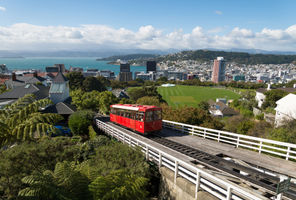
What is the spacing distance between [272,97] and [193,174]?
69.4 meters

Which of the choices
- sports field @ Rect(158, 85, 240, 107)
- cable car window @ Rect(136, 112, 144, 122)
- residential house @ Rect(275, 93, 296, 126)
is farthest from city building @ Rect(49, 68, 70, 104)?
sports field @ Rect(158, 85, 240, 107)

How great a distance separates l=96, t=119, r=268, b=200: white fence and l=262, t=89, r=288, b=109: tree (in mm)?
64142

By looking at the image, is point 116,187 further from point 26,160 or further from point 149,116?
point 149,116

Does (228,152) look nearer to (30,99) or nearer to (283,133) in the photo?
(283,133)

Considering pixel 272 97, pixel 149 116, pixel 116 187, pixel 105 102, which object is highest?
pixel 149 116

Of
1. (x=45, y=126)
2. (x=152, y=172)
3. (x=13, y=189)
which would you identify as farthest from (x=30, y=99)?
(x=152, y=172)

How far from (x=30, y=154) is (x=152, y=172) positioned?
21.9 feet

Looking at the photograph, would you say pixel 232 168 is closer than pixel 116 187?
No

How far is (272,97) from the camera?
64188 mm

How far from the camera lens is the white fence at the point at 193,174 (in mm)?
6582

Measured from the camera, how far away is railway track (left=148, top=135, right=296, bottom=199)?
7609mm

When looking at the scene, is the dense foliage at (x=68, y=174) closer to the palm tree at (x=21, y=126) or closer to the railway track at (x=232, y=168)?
the palm tree at (x=21, y=126)

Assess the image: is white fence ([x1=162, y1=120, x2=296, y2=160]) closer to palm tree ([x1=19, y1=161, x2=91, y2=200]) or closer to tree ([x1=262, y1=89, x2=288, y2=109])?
palm tree ([x1=19, y1=161, x2=91, y2=200])

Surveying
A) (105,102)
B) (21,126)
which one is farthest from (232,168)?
(105,102)
